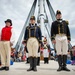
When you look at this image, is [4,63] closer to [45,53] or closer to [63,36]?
[63,36]

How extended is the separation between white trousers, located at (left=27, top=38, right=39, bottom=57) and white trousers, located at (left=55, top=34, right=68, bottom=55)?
0.59 m

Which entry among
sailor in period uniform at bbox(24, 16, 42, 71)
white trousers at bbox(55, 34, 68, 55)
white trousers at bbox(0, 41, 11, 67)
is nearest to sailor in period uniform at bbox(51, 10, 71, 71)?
white trousers at bbox(55, 34, 68, 55)

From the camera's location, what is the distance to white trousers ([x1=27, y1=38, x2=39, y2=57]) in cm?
524

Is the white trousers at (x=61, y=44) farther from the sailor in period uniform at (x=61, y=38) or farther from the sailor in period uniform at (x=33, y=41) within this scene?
the sailor in period uniform at (x=33, y=41)

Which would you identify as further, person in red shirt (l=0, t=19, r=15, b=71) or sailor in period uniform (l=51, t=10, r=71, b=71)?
person in red shirt (l=0, t=19, r=15, b=71)

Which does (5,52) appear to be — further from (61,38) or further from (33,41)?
(61,38)

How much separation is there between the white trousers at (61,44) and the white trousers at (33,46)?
23.3 inches

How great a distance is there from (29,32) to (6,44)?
0.74 m

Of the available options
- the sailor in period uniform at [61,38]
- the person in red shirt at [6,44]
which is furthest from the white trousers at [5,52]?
the sailor in period uniform at [61,38]

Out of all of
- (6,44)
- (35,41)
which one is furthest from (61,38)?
(6,44)

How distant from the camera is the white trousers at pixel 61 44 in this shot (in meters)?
5.19

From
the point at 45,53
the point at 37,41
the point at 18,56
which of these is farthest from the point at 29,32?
the point at 18,56

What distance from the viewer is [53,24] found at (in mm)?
5410

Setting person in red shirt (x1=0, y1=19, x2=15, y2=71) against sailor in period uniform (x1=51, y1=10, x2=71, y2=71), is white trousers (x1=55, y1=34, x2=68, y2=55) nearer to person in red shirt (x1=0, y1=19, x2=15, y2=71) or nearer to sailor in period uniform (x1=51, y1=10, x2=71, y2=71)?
sailor in period uniform (x1=51, y1=10, x2=71, y2=71)
